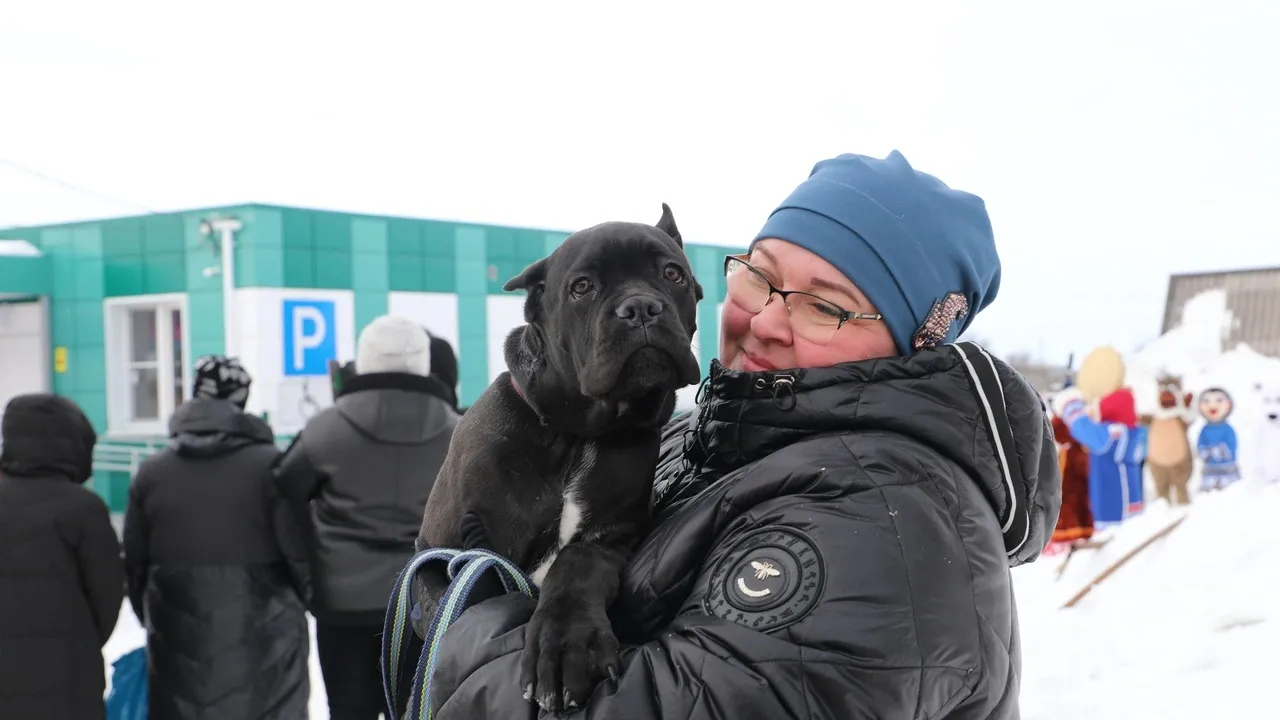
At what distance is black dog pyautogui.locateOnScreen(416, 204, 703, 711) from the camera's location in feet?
6.37

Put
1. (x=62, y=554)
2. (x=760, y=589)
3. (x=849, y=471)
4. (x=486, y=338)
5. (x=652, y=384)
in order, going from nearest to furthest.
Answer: (x=760, y=589), (x=849, y=471), (x=652, y=384), (x=62, y=554), (x=486, y=338)

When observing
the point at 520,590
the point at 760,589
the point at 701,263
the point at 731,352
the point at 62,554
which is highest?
the point at 701,263

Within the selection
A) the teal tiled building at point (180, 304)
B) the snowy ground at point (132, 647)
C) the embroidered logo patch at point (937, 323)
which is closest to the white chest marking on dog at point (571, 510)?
the embroidered logo patch at point (937, 323)

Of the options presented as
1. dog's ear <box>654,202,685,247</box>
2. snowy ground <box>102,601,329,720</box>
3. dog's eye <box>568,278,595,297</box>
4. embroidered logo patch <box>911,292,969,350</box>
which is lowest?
snowy ground <box>102,601,329,720</box>

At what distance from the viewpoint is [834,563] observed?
1316 mm

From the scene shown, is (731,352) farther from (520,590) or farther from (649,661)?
(649,661)

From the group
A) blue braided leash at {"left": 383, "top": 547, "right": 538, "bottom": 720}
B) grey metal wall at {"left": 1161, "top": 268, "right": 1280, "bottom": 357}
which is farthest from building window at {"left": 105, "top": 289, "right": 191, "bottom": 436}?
grey metal wall at {"left": 1161, "top": 268, "right": 1280, "bottom": 357}

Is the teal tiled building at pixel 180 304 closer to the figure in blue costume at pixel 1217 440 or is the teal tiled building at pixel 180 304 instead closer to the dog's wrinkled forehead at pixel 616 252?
the figure in blue costume at pixel 1217 440

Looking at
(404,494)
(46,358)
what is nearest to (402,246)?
(46,358)

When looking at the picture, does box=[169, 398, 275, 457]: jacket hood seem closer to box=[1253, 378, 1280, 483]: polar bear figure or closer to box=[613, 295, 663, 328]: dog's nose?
box=[613, 295, 663, 328]: dog's nose

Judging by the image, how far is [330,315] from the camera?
1401 centimetres

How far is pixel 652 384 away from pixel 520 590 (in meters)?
0.48

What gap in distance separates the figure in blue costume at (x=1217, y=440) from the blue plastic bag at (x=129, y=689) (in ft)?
33.3

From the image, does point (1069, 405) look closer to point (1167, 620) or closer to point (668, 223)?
point (1167, 620)
